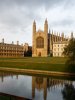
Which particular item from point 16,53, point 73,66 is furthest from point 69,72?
point 16,53

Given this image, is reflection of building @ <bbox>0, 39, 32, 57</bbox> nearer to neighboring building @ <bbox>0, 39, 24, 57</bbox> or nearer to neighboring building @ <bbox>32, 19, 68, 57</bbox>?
neighboring building @ <bbox>0, 39, 24, 57</bbox>

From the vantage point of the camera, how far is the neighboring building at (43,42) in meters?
96.5

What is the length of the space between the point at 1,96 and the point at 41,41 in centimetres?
8636

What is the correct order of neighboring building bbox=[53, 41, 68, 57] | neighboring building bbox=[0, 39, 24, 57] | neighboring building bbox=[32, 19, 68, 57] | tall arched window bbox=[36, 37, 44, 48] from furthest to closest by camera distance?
neighboring building bbox=[0, 39, 24, 57] → tall arched window bbox=[36, 37, 44, 48] → neighboring building bbox=[53, 41, 68, 57] → neighboring building bbox=[32, 19, 68, 57]

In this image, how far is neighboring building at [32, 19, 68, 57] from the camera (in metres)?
96.5

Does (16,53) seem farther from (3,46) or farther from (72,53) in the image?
(72,53)

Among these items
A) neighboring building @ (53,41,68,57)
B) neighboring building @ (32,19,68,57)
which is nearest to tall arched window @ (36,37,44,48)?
neighboring building @ (32,19,68,57)

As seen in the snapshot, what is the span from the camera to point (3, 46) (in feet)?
352

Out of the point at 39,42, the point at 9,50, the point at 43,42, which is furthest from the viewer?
the point at 9,50

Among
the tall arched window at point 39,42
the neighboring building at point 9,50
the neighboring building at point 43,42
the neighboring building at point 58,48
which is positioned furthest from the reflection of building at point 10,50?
the neighboring building at point 58,48

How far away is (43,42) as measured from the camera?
3880 inches

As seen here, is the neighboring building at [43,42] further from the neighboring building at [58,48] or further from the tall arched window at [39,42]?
the neighboring building at [58,48]

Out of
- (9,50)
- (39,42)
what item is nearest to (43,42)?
(39,42)

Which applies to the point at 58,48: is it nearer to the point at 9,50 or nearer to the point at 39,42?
the point at 39,42
